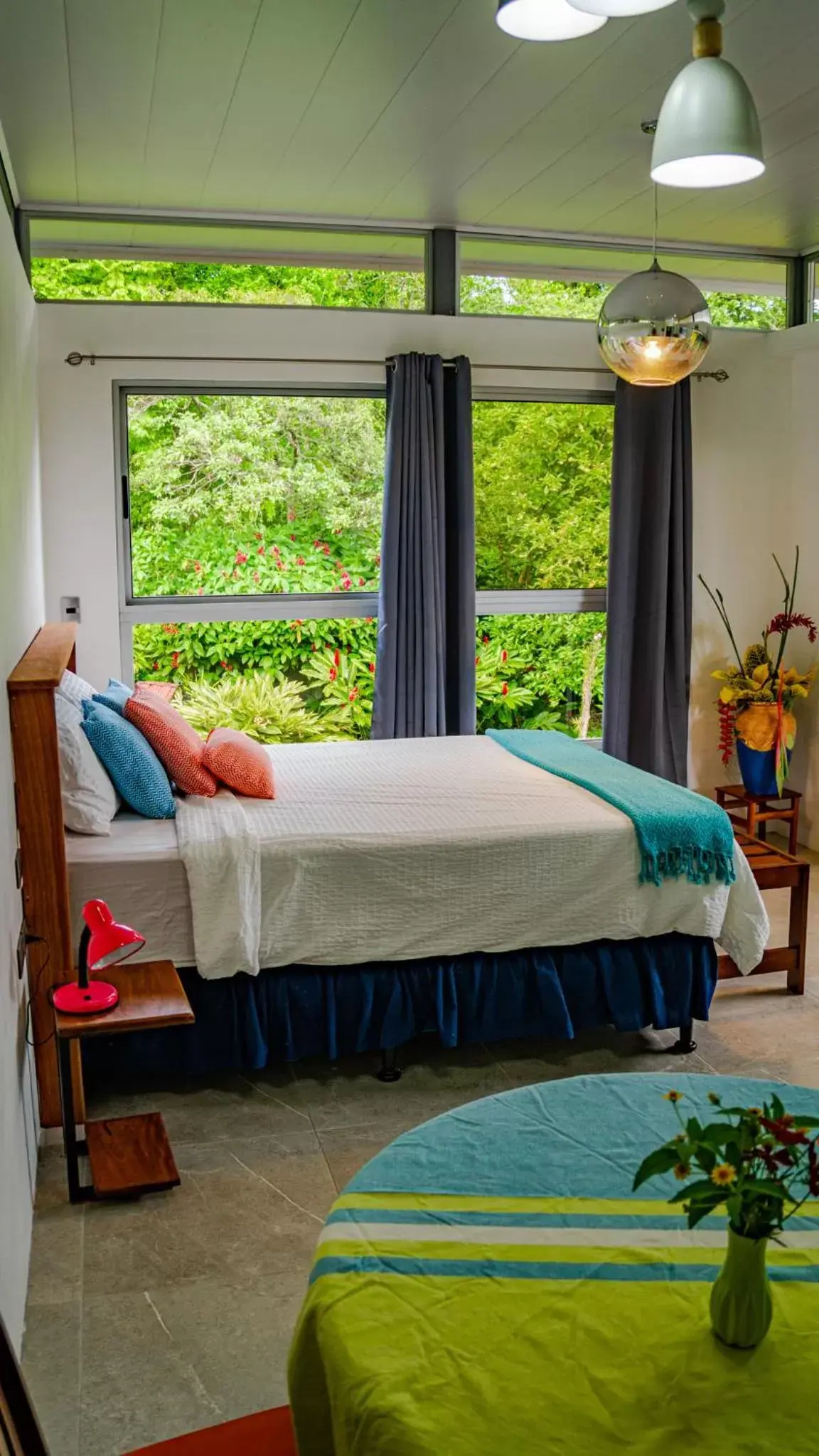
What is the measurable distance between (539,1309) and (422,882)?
187 cm

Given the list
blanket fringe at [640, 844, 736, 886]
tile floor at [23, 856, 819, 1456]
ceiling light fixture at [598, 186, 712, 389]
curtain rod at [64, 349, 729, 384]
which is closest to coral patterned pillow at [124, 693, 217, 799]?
tile floor at [23, 856, 819, 1456]

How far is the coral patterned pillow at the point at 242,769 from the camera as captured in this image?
11.8 feet

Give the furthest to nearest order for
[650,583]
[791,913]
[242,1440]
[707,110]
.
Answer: [650,583], [791,913], [707,110], [242,1440]

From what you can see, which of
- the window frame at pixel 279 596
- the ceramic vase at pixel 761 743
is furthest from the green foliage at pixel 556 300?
→ the ceramic vase at pixel 761 743

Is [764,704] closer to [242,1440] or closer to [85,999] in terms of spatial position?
[85,999]

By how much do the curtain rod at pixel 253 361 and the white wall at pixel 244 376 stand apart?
0.01 meters

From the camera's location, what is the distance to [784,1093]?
1.91 meters

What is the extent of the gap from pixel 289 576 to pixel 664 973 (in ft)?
8.28

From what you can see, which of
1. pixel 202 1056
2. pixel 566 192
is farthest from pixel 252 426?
pixel 202 1056

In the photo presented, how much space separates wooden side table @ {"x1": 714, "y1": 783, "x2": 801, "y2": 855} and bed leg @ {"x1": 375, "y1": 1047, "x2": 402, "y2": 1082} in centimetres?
242

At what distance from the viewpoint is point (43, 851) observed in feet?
9.48

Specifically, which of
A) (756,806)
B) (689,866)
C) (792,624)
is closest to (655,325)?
(689,866)

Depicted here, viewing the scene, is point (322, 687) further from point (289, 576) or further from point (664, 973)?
point (664, 973)

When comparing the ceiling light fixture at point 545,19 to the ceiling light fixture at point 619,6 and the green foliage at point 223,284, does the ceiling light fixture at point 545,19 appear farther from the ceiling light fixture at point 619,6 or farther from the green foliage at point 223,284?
the green foliage at point 223,284
